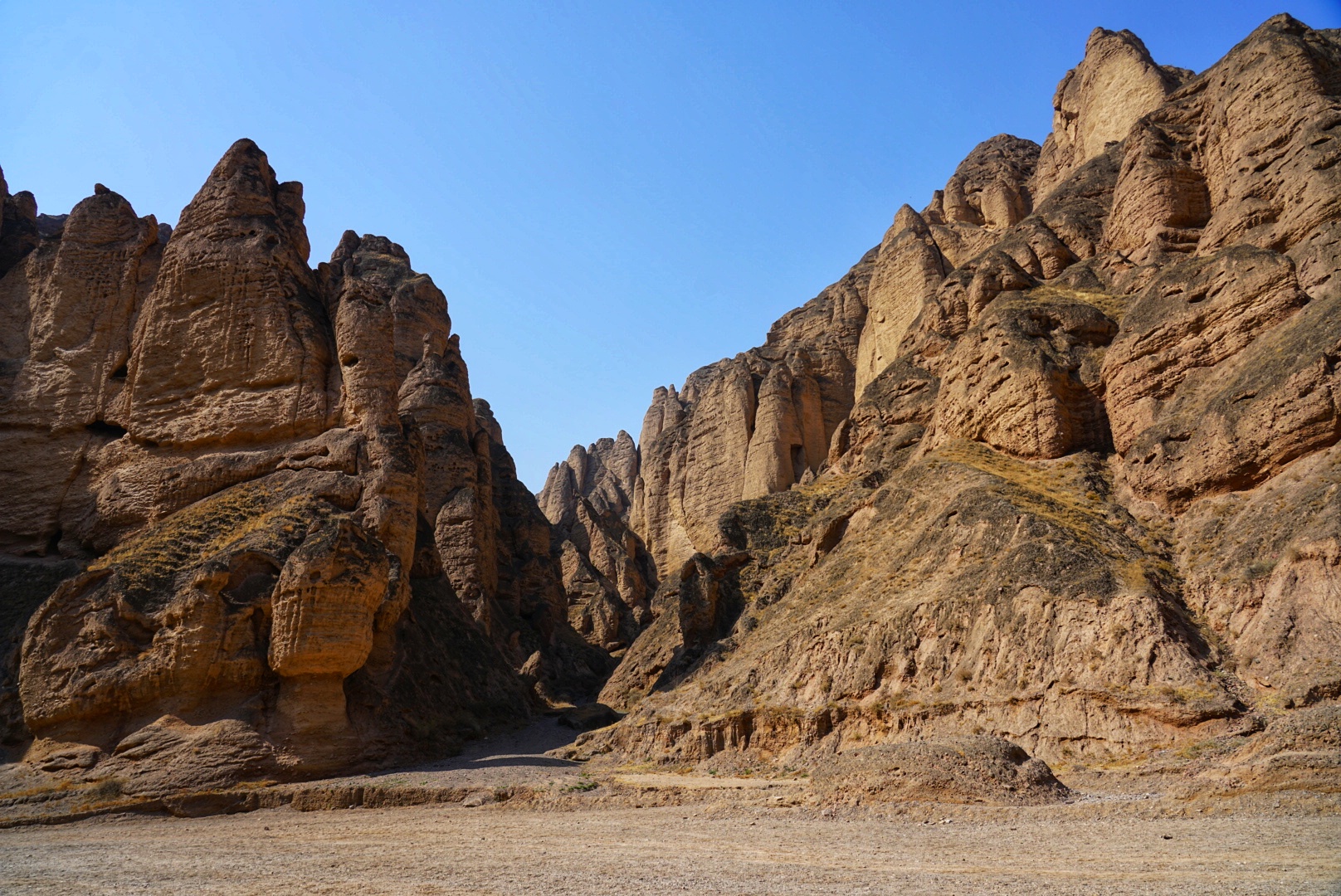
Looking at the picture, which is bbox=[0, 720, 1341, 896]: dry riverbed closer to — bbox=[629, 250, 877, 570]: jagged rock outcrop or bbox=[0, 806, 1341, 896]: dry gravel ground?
bbox=[0, 806, 1341, 896]: dry gravel ground

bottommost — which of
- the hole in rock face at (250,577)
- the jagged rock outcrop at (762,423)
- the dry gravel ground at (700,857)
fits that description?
the dry gravel ground at (700,857)

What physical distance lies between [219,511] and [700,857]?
24956 mm

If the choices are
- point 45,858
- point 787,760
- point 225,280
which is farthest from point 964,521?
point 225,280

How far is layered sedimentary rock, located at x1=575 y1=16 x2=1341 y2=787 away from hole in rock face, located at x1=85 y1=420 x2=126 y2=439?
22.9 m

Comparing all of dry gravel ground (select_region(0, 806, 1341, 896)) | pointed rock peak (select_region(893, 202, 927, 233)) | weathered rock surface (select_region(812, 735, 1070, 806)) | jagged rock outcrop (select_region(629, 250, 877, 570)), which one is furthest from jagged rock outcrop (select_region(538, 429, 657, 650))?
dry gravel ground (select_region(0, 806, 1341, 896))

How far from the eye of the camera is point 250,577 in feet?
94.7

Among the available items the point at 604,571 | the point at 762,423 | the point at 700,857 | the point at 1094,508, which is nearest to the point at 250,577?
the point at 700,857

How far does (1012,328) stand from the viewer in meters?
36.2

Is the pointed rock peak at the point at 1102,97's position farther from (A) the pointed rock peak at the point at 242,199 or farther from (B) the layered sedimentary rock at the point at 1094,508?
(A) the pointed rock peak at the point at 242,199

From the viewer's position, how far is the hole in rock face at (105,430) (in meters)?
37.0

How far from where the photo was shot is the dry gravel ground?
11.1m

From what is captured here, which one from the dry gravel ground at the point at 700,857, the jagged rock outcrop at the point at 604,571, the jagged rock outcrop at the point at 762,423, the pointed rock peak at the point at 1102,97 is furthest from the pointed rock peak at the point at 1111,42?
the dry gravel ground at the point at 700,857

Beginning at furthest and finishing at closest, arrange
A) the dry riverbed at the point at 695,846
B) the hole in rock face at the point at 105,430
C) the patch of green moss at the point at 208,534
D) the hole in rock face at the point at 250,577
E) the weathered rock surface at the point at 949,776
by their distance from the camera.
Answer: the hole in rock face at the point at 105,430
the patch of green moss at the point at 208,534
the hole in rock face at the point at 250,577
the weathered rock surface at the point at 949,776
the dry riverbed at the point at 695,846

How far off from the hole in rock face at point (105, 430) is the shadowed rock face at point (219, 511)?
0.39 ft
